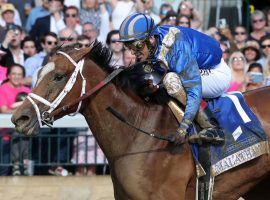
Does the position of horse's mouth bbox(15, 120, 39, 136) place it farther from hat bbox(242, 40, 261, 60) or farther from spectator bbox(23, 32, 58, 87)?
hat bbox(242, 40, 261, 60)

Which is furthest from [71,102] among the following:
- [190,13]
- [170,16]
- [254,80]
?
[190,13]

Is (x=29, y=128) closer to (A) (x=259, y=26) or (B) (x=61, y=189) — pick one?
(B) (x=61, y=189)

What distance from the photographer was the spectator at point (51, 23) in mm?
13578

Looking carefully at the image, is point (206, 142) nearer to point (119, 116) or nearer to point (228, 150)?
point (228, 150)

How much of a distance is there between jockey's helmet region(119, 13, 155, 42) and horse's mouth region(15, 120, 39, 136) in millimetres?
1004

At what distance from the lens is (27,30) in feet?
45.8

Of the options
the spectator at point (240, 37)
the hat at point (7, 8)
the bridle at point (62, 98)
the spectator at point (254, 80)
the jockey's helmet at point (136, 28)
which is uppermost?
the jockey's helmet at point (136, 28)

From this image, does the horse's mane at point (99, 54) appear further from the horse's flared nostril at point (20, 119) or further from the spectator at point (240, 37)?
the spectator at point (240, 37)

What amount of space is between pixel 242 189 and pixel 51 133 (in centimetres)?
360

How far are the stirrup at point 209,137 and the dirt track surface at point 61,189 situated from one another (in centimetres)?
327

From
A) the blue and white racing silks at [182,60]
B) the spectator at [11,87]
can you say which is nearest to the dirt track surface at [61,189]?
the spectator at [11,87]

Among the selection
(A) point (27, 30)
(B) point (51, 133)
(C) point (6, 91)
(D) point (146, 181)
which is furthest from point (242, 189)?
(A) point (27, 30)

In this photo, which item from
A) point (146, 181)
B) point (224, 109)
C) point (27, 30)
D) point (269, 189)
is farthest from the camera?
point (27, 30)

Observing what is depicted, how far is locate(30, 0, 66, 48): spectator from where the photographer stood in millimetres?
13578
